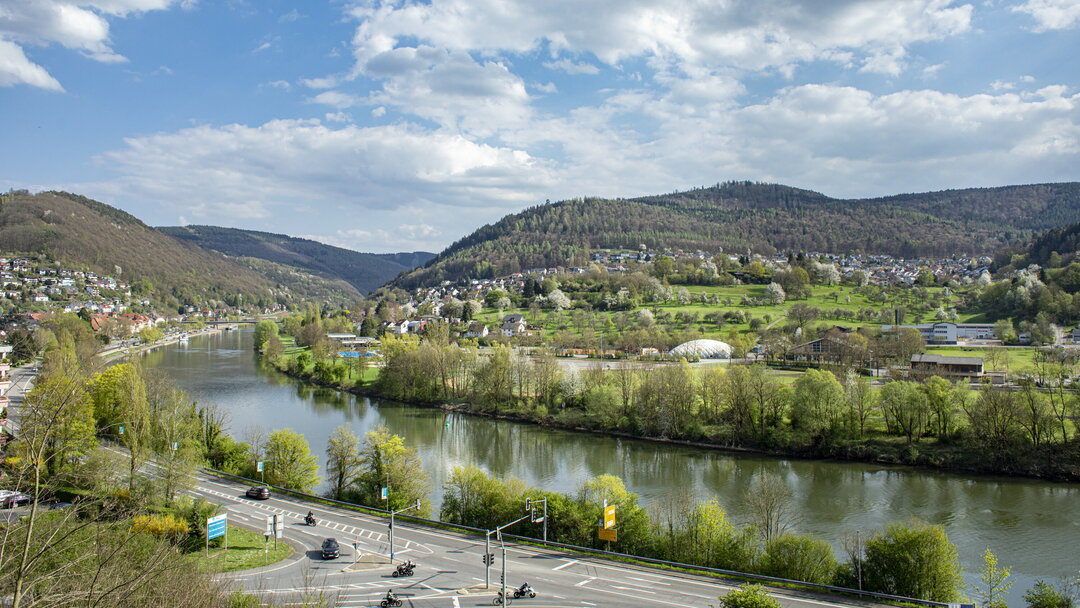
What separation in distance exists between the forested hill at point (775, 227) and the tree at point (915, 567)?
380 feet

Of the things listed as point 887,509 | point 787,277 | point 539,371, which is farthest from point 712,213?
point 887,509

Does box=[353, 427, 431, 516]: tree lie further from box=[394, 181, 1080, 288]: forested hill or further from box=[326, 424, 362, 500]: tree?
box=[394, 181, 1080, 288]: forested hill

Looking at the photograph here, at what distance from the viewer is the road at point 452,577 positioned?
44.8ft

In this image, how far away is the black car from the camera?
16250 mm

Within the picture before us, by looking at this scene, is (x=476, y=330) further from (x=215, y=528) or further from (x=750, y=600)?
(x=750, y=600)

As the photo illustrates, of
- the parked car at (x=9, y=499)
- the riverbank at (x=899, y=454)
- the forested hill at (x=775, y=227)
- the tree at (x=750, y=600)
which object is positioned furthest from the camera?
the forested hill at (x=775, y=227)

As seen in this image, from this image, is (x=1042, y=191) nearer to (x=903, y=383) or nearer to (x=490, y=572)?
(x=903, y=383)

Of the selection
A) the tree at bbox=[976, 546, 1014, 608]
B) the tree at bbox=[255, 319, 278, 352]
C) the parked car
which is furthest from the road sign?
the tree at bbox=[255, 319, 278, 352]

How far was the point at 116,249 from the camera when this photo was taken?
430 feet

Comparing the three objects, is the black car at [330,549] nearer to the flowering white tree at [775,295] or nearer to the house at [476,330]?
the house at [476,330]

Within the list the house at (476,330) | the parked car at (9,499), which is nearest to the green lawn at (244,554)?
the parked car at (9,499)

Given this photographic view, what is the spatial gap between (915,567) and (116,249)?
14897 centimetres

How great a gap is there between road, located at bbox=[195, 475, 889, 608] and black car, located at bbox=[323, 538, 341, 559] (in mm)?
175

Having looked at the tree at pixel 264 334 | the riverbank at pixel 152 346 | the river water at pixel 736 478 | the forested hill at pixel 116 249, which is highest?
the forested hill at pixel 116 249
